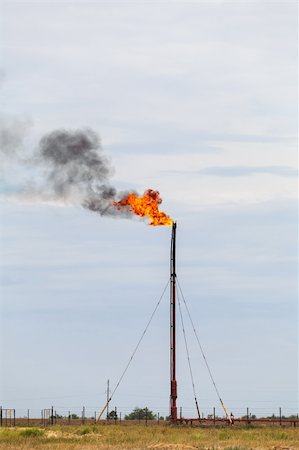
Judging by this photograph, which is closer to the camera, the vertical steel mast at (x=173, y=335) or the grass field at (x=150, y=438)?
the grass field at (x=150, y=438)

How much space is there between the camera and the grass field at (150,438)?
55312mm

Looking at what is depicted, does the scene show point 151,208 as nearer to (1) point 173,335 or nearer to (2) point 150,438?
(1) point 173,335

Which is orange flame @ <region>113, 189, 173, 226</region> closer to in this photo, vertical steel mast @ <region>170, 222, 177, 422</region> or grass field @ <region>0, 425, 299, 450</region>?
vertical steel mast @ <region>170, 222, 177, 422</region>

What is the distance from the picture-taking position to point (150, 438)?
6153cm

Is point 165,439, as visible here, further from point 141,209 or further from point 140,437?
point 141,209

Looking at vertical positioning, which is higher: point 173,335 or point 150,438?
point 173,335

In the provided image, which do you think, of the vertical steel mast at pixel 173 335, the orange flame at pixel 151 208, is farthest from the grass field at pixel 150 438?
the orange flame at pixel 151 208

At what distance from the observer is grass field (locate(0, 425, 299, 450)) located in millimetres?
55312

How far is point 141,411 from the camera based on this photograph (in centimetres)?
11369

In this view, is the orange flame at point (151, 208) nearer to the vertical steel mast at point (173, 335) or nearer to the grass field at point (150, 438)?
the vertical steel mast at point (173, 335)

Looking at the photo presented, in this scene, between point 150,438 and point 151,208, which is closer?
point 150,438

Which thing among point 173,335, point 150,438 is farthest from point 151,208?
point 150,438

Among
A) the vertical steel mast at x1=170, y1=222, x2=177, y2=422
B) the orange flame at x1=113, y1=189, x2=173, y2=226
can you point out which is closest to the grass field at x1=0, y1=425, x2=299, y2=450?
the vertical steel mast at x1=170, y1=222, x2=177, y2=422

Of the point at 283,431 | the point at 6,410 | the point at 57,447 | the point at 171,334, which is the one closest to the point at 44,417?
the point at 6,410
